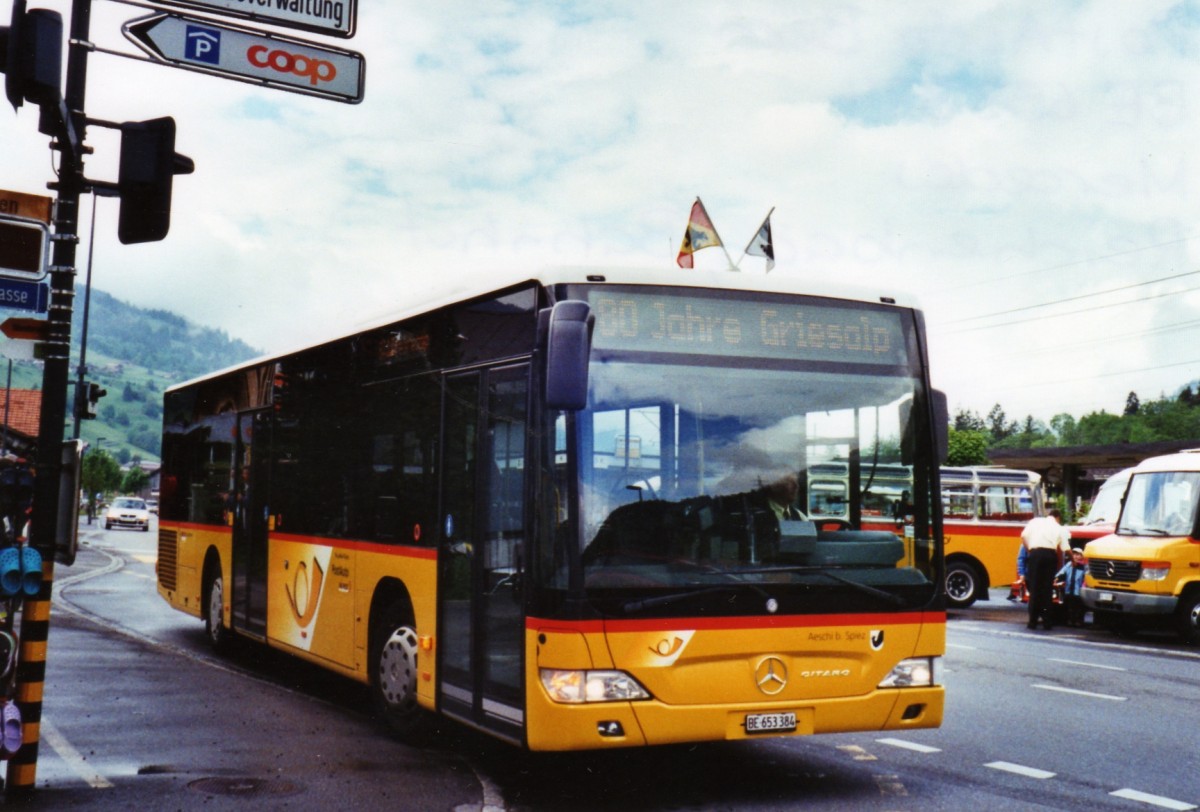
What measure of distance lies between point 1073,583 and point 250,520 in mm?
13477

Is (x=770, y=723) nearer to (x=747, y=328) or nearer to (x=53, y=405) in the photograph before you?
(x=747, y=328)

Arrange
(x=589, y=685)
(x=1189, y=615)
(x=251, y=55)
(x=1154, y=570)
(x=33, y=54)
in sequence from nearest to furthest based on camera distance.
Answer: (x=33, y=54) → (x=589, y=685) → (x=251, y=55) → (x=1189, y=615) → (x=1154, y=570)

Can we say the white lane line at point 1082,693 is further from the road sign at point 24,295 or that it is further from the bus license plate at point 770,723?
the road sign at point 24,295

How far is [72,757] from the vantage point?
7648mm

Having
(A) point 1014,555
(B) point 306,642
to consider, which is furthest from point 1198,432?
(B) point 306,642

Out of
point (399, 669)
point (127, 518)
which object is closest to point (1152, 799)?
point (399, 669)

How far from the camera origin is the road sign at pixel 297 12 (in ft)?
21.8

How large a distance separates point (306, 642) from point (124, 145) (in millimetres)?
4999

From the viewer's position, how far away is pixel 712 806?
698 centimetres

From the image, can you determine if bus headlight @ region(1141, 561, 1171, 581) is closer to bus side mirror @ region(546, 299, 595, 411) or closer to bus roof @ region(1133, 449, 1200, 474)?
bus roof @ region(1133, 449, 1200, 474)

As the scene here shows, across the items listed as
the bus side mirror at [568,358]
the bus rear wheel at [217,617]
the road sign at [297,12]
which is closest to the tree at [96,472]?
the bus rear wheel at [217,617]

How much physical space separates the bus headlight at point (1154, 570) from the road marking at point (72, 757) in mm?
14568

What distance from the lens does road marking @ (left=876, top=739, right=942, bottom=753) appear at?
347 inches

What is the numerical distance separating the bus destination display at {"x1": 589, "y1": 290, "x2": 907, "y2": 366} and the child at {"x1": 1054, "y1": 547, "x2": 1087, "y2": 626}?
45.7ft
